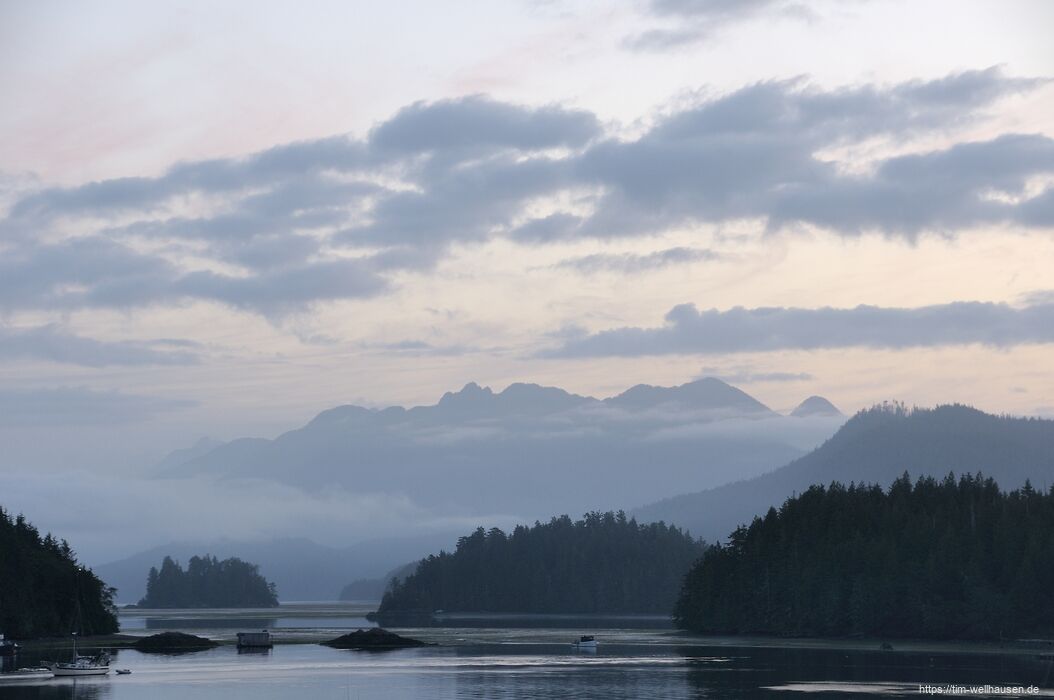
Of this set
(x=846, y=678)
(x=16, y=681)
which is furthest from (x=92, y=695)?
→ (x=846, y=678)

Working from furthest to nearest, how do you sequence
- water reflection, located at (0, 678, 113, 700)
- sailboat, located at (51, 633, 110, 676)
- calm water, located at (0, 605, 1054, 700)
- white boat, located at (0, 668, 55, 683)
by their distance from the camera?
sailboat, located at (51, 633, 110, 676), white boat, located at (0, 668, 55, 683), calm water, located at (0, 605, 1054, 700), water reflection, located at (0, 678, 113, 700)

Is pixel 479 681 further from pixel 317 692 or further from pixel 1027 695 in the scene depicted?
pixel 1027 695

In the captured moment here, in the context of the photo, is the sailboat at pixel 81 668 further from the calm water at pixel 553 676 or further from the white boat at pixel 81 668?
the calm water at pixel 553 676

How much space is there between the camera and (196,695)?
465 feet

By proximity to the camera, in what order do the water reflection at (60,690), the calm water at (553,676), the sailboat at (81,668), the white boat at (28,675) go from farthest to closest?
the sailboat at (81,668)
the white boat at (28,675)
the calm water at (553,676)
the water reflection at (60,690)

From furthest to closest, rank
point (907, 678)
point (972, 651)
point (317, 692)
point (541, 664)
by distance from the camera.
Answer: point (972, 651)
point (541, 664)
point (907, 678)
point (317, 692)

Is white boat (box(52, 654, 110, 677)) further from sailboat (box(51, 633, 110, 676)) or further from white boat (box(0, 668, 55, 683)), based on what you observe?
white boat (box(0, 668, 55, 683))

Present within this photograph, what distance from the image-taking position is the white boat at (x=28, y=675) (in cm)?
15946

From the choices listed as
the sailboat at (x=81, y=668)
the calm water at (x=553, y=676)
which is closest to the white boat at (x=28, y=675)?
the sailboat at (x=81, y=668)

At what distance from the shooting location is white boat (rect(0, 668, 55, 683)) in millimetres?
159462

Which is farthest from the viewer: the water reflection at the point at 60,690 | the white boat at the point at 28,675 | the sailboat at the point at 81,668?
the sailboat at the point at 81,668

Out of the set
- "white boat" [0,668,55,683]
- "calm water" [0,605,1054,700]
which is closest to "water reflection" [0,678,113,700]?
"calm water" [0,605,1054,700]

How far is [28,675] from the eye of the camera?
163 metres

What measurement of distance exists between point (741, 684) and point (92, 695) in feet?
206
